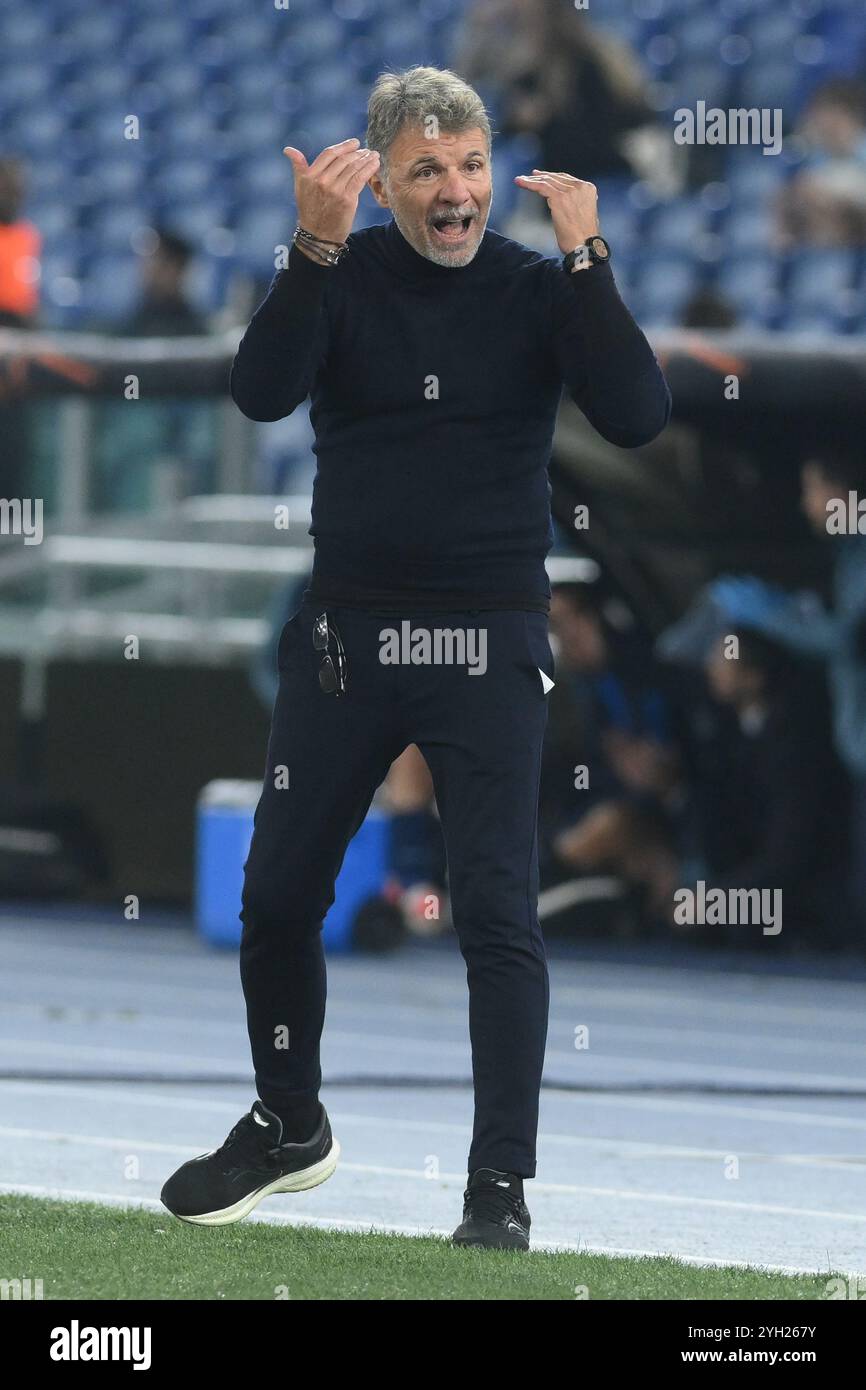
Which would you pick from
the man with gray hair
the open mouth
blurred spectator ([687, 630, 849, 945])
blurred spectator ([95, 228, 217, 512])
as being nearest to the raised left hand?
the man with gray hair

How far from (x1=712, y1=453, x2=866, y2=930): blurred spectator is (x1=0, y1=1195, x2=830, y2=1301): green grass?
6.57 m

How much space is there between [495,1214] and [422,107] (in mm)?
1907

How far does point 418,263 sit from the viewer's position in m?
4.43

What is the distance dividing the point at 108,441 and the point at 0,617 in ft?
6.10

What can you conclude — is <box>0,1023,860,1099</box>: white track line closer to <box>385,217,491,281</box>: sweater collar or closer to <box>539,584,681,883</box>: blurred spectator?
<box>539,584,681,883</box>: blurred spectator

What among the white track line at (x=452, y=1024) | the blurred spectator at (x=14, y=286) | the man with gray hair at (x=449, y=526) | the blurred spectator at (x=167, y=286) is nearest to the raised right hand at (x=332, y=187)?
the man with gray hair at (x=449, y=526)

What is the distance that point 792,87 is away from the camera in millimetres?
15234

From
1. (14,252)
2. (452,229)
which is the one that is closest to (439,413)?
(452,229)

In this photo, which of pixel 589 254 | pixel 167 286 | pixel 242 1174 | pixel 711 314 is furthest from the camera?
pixel 167 286

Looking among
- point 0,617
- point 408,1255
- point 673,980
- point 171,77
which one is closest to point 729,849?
point 673,980

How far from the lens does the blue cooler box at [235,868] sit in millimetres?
11648

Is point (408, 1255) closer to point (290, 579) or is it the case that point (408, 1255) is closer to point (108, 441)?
point (290, 579)

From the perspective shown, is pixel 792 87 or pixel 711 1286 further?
pixel 792 87

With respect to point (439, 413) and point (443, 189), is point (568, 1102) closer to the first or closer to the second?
point (439, 413)
